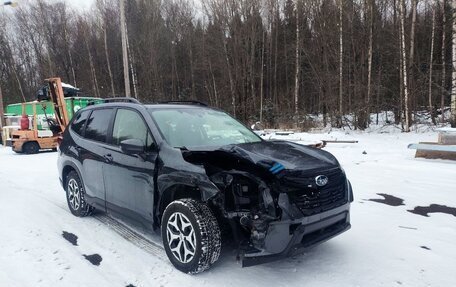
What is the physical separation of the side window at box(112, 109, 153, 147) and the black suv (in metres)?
0.01

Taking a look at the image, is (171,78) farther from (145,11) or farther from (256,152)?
(256,152)

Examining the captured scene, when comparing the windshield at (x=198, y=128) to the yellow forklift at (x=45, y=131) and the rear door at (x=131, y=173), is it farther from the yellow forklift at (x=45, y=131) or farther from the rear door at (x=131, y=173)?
the yellow forklift at (x=45, y=131)

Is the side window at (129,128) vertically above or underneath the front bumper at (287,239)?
above

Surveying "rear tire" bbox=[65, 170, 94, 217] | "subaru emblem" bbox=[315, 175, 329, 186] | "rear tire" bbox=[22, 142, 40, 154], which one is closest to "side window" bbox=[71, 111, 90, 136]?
"rear tire" bbox=[65, 170, 94, 217]

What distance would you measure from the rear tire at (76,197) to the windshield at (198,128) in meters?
2.02

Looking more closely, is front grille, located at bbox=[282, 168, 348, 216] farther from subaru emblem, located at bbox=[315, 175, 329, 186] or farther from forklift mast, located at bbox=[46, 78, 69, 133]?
forklift mast, located at bbox=[46, 78, 69, 133]

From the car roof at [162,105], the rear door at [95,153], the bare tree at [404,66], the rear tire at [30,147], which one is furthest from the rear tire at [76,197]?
the bare tree at [404,66]

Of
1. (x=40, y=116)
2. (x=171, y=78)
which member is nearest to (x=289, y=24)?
(x=171, y=78)

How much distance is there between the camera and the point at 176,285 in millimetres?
3373

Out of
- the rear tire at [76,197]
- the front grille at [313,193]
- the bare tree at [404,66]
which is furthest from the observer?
the bare tree at [404,66]

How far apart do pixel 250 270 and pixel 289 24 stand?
2696 centimetres

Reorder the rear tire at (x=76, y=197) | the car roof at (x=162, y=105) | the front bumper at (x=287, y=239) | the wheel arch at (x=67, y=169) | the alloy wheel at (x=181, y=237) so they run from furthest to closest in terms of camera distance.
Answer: the wheel arch at (x=67, y=169) → the rear tire at (x=76, y=197) → the car roof at (x=162, y=105) → the alloy wheel at (x=181, y=237) → the front bumper at (x=287, y=239)

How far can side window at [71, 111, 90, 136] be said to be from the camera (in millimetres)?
5613

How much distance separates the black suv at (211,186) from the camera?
323cm
